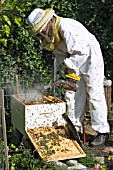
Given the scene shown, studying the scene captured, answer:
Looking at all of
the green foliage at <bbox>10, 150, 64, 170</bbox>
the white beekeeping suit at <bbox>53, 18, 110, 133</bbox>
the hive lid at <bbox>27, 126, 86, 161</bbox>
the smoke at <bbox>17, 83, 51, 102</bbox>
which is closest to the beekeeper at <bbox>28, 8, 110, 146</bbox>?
the white beekeeping suit at <bbox>53, 18, 110, 133</bbox>

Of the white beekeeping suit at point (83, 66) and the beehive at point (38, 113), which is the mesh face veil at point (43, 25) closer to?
the white beekeeping suit at point (83, 66)

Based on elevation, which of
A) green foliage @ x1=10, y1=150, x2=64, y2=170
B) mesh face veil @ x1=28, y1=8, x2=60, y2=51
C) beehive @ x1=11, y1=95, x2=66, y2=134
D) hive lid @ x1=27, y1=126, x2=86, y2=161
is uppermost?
mesh face veil @ x1=28, y1=8, x2=60, y2=51

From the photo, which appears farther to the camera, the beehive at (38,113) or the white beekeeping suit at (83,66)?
the white beekeeping suit at (83,66)

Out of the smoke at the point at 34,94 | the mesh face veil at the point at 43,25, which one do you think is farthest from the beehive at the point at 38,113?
the mesh face veil at the point at 43,25

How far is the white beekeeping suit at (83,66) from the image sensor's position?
4984 millimetres

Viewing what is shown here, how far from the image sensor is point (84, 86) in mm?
5422

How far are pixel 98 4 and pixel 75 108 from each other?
2.04 metres

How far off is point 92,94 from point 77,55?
555mm

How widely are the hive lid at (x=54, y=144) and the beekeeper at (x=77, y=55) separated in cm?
53

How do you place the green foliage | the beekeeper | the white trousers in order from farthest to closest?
the white trousers < the beekeeper < the green foliage

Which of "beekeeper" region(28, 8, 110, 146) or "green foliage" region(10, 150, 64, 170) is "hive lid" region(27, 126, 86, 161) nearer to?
"green foliage" region(10, 150, 64, 170)

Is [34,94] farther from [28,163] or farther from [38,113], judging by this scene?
[28,163]

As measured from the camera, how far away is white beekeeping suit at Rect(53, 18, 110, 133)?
16.4 feet

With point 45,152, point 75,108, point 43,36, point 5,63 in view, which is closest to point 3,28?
point 5,63
